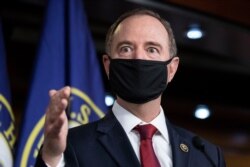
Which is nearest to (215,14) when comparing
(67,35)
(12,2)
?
(67,35)

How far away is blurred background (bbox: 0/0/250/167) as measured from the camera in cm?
372

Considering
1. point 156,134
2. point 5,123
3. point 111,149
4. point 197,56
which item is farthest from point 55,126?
point 197,56

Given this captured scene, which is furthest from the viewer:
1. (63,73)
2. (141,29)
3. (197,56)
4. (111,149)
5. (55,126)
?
(197,56)

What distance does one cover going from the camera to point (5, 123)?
9.08 ft

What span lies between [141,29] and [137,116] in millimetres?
255

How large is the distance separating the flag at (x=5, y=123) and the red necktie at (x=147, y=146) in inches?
51.6

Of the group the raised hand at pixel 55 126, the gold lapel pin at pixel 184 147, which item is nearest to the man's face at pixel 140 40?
the gold lapel pin at pixel 184 147

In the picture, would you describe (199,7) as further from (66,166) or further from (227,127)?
(227,127)

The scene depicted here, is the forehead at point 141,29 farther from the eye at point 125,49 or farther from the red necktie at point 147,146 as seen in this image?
the red necktie at point 147,146

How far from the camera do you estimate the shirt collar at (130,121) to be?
62.0 inches

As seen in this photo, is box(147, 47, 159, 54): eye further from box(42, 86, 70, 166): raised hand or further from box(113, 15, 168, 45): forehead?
box(42, 86, 70, 166): raised hand

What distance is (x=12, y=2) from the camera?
4066 mm

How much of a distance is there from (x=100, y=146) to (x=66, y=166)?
0.52 ft

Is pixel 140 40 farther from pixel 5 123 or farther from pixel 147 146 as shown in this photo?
pixel 5 123
